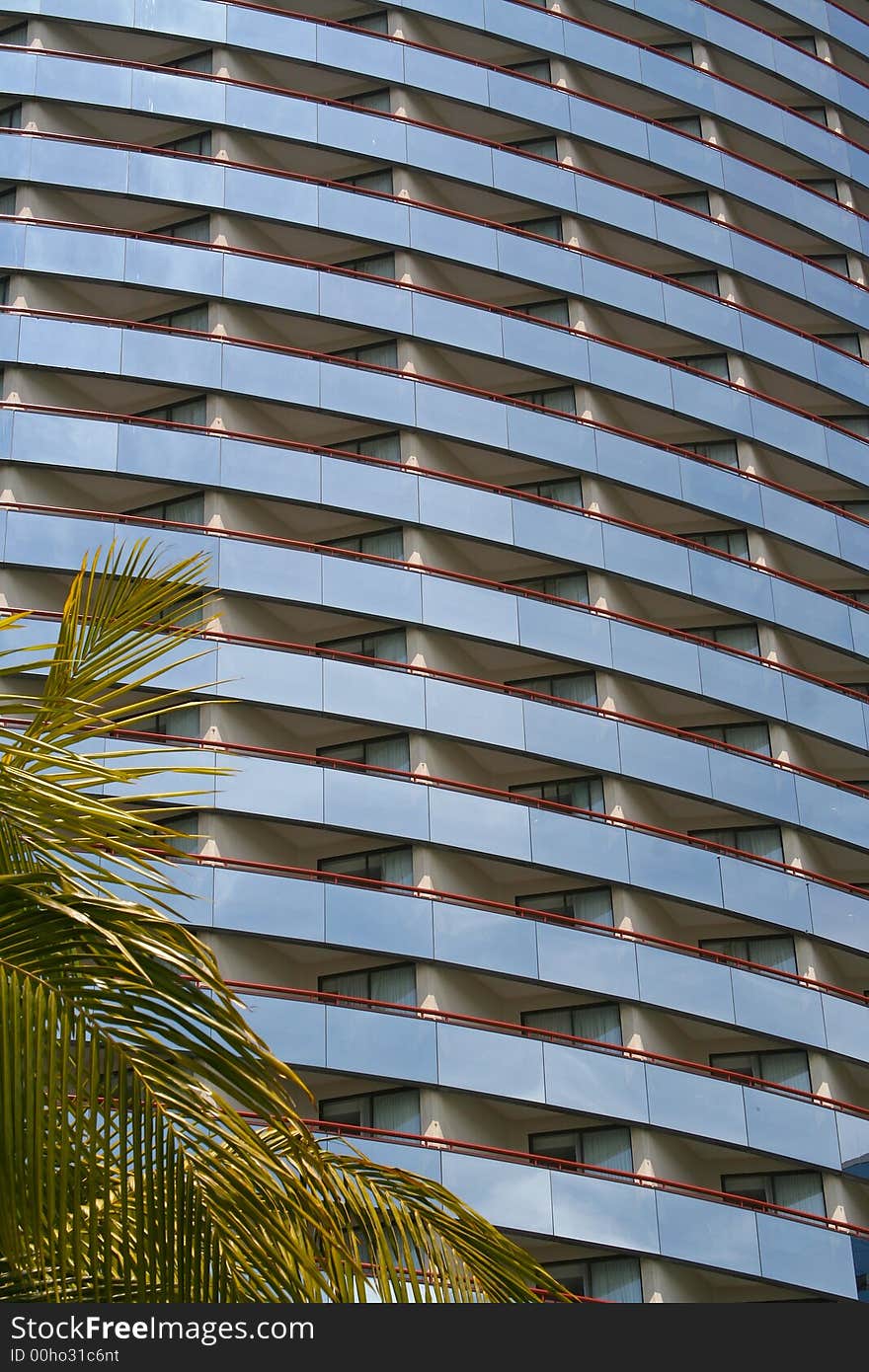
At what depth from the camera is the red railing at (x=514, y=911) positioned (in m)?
34.6

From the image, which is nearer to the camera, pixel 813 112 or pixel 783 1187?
pixel 783 1187

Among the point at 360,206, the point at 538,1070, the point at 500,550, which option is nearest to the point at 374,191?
the point at 360,206

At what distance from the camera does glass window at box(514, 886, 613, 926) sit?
37188mm

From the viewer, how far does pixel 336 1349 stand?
14.6 feet

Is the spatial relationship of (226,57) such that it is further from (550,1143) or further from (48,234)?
(550,1143)

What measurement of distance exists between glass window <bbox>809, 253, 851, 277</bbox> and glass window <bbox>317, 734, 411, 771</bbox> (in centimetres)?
2286

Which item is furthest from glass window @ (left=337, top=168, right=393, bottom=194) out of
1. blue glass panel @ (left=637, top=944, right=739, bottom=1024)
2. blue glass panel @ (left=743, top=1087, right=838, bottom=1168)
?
blue glass panel @ (left=743, top=1087, right=838, bottom=1168)

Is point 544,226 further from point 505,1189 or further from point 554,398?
point 505,1189

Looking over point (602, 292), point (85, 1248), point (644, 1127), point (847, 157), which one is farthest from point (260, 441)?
point (85, 1248)

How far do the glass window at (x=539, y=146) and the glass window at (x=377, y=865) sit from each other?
20.8 metres

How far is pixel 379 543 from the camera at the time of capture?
3988 cm

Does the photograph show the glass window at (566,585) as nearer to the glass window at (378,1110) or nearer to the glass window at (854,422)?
the glass window at (854,422)

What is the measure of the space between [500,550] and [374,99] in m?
13.7

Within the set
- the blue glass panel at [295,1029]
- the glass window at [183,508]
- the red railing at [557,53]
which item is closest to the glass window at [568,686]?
the glass window at [183,508]
